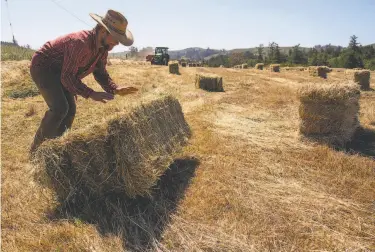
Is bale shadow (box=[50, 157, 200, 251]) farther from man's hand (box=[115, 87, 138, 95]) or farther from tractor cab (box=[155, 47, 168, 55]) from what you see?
tractor cab (box=[155, 47, 168, 55])

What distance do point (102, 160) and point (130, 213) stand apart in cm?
73

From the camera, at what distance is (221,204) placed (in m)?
4.18

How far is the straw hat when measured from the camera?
418 cm

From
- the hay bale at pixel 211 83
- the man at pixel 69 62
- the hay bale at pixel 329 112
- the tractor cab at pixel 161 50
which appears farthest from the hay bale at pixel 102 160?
the tractor cab at pixel 161 50

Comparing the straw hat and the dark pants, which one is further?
the dark pants

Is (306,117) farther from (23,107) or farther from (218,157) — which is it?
(23,107)

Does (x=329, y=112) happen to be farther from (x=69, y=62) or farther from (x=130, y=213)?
(x=69, y=62)

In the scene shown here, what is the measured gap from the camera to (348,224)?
3754 mm

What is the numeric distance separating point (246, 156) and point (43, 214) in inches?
133

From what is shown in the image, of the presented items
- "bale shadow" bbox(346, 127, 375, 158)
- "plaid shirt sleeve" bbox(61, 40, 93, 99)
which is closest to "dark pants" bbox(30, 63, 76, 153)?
"plaid shirt sleeve" bbox(61, 40, 93, 99)

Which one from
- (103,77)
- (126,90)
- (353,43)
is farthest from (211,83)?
(353,43)

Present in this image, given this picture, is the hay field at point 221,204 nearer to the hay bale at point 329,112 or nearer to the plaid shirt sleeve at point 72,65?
the hay bale at point 329,112

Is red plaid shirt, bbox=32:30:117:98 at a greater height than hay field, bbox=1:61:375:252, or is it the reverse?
red plaid shirt, bbox=32:30:117:98

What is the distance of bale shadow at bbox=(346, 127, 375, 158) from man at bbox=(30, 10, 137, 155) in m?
4.47
